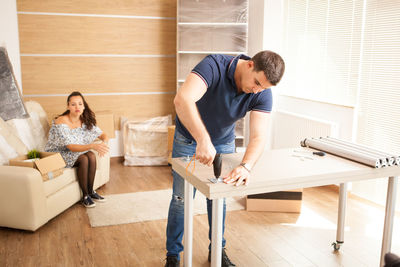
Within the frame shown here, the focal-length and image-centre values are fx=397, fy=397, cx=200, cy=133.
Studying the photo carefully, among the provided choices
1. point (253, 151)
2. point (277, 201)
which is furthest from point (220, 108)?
point (277, 201)

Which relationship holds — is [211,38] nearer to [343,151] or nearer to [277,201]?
[277,201]

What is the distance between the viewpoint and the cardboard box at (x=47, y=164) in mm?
2758

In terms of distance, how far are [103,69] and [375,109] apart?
300 centimetres

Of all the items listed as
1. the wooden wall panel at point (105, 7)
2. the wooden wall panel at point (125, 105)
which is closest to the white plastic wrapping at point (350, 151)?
the wooden wall panel at point (125, 105)

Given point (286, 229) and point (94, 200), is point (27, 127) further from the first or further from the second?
point (286, 229)

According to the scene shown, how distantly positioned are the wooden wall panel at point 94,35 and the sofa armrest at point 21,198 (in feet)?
7.15

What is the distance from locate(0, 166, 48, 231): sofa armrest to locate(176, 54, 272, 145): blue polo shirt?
46.9 inches

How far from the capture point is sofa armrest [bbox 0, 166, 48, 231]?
103 inches

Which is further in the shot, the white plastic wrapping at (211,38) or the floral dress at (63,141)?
the white plastic wrapping at (211,38)

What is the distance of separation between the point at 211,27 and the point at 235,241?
8.78 ft

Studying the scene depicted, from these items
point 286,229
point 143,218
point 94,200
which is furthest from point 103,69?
point 286,229

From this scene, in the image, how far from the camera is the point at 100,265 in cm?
233

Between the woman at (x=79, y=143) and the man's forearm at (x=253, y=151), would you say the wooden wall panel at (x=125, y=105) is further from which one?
the man's forearm at (x=253, y=151)

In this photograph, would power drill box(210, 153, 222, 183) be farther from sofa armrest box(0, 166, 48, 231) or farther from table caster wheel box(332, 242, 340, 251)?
sofa armrest box(0, 166, 48, 231)
